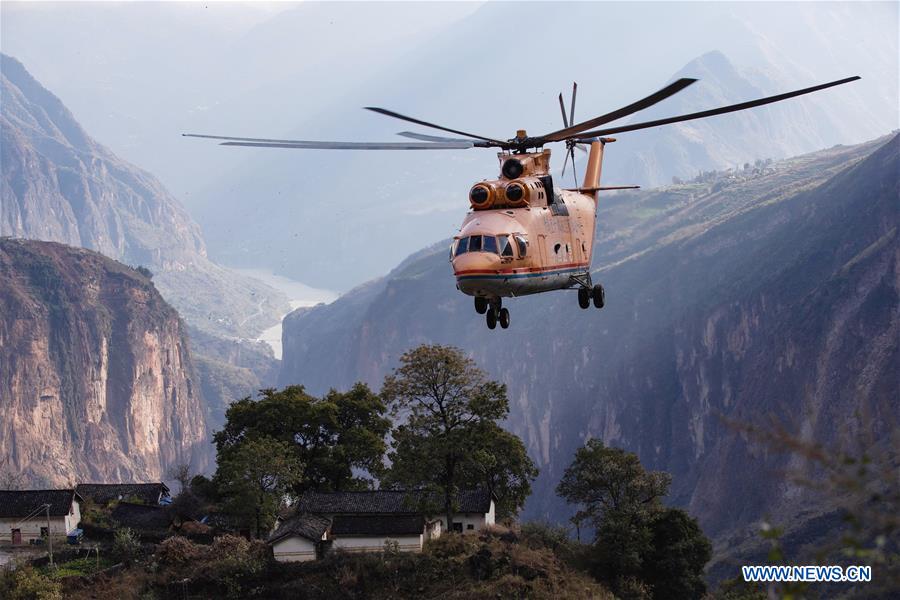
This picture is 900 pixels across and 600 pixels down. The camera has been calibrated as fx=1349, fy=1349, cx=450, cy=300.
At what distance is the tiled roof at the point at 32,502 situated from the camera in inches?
3246

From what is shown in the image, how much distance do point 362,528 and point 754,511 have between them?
129m

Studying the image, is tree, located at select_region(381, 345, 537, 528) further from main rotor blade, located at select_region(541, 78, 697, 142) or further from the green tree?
main rotor blade, located at select_region(541, 78, 697, 142)

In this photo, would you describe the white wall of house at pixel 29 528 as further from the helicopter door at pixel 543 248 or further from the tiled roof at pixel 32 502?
the helicopter door at pixel 543 248

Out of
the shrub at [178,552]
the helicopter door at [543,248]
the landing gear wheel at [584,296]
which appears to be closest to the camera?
the helicopter door at [543,248]

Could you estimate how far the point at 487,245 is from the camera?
37.9 metres

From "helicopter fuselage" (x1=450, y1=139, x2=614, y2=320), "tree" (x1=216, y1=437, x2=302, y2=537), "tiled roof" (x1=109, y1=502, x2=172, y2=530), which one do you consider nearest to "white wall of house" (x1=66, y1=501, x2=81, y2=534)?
"tiled roof" (x1=109, y1=502, x2=172, y2=530)

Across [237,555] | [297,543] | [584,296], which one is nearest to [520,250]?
[584,296]

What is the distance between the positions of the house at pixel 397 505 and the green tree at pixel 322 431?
8.38 meters

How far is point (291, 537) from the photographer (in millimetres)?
69625

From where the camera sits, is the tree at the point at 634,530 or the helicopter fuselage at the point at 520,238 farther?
the tree at the point at 634,530

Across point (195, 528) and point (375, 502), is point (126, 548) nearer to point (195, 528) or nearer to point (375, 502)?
point (195, 528)

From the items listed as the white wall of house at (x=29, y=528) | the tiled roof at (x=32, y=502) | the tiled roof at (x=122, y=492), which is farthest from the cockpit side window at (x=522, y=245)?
the tiled roof at (x=122, y=492)

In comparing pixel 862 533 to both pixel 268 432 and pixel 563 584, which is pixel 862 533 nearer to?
pixel 563 584

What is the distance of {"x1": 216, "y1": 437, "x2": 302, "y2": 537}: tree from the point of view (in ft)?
250
